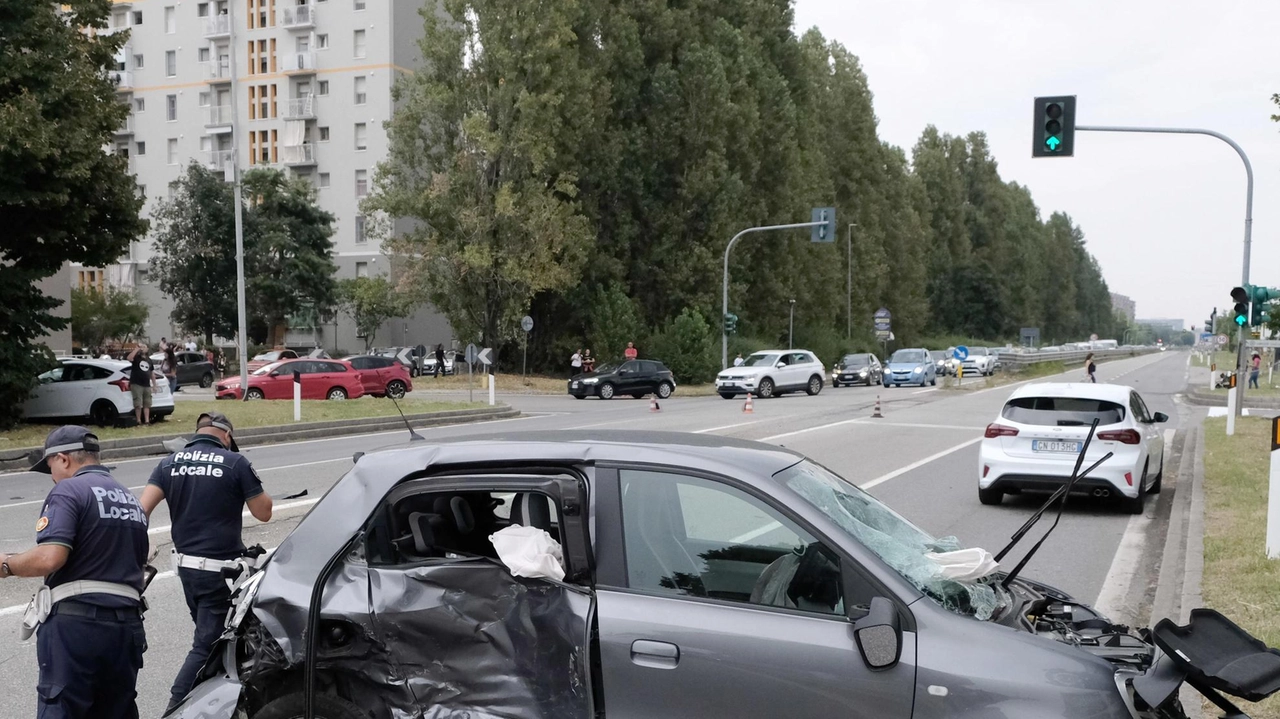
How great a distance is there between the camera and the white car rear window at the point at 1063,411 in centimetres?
1207

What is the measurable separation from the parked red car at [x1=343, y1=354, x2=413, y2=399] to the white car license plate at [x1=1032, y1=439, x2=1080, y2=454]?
1011 inches

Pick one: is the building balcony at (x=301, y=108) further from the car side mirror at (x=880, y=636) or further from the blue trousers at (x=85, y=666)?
the car side mirror at (x=880, y=636)

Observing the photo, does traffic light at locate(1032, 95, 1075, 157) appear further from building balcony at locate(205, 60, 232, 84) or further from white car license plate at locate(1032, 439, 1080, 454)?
building balcony at locate(205, 60, 232, 84)

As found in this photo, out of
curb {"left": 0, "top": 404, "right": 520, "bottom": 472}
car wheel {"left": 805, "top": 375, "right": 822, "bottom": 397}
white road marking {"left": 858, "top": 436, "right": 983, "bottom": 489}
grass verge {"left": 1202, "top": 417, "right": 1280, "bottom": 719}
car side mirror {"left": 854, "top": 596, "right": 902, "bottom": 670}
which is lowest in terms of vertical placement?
car wheel {"left": 805, "top": 375, "right": 822, "bottom": 397}

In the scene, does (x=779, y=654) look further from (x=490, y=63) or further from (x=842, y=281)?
(x=842, y=281)

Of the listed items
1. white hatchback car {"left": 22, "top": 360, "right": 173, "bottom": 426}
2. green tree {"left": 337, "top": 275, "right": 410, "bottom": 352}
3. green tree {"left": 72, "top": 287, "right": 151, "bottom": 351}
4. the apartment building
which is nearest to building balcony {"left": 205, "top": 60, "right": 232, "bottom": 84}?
the apartment building

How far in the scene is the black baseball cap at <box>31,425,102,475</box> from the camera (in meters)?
4.46

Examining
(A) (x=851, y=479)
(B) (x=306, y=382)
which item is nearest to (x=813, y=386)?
(B) (x=306, y=382)

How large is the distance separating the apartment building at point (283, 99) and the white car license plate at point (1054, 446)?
2134 inches

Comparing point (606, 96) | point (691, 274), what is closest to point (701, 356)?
point (691, 274)

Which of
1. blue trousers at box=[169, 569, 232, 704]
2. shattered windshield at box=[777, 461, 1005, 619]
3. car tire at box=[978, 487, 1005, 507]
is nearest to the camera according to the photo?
shattered windshield at box=[777, 461, 1005, 619]

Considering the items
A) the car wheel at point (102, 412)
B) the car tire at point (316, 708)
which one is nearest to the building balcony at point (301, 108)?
the car wheel at point (102, 412)

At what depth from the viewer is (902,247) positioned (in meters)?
76.8

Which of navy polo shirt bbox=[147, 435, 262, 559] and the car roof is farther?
the car roof
